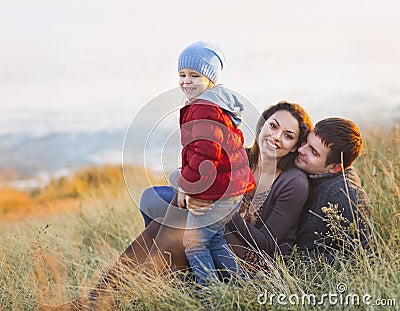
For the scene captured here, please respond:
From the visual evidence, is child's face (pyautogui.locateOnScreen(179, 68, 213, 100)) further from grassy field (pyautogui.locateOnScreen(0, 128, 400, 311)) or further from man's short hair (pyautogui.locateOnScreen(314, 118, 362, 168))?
grassy field (pyautogui.locateOnScreen(0, 128, 400, 311))

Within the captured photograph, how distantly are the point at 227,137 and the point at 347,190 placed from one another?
739 millimetres

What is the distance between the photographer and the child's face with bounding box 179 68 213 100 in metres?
3.31

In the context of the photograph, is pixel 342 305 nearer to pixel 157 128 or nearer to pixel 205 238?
pixel 205 238

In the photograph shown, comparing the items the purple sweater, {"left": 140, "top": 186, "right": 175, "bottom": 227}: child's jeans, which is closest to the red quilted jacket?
the purple sweater

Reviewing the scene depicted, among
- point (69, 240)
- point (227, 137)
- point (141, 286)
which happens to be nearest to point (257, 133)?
point (227, 137)

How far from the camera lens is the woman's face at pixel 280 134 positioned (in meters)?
3.51

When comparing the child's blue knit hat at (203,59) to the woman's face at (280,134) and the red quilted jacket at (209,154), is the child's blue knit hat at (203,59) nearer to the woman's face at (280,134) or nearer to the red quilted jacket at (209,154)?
the red quilted jacket at (209,154)

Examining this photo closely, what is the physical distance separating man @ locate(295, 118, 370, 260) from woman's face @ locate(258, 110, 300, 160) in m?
0.08

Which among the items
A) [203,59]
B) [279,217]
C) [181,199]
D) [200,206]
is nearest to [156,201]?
[181,199]

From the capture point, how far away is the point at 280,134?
138 inches

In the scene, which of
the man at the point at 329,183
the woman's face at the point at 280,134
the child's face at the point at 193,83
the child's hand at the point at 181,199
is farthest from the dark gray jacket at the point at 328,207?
the child's face at the point at 193,83

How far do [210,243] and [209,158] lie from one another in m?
0.50

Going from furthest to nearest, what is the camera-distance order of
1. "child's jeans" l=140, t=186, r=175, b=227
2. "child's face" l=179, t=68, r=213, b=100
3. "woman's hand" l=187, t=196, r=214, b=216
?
"child's jeans" l=140, t=186, r=175, b=227, "child's face" l=179, t=68, r=213, b=100, "woman's hand" l=187, t=196, r=214, b=216

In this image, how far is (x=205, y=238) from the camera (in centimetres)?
325
